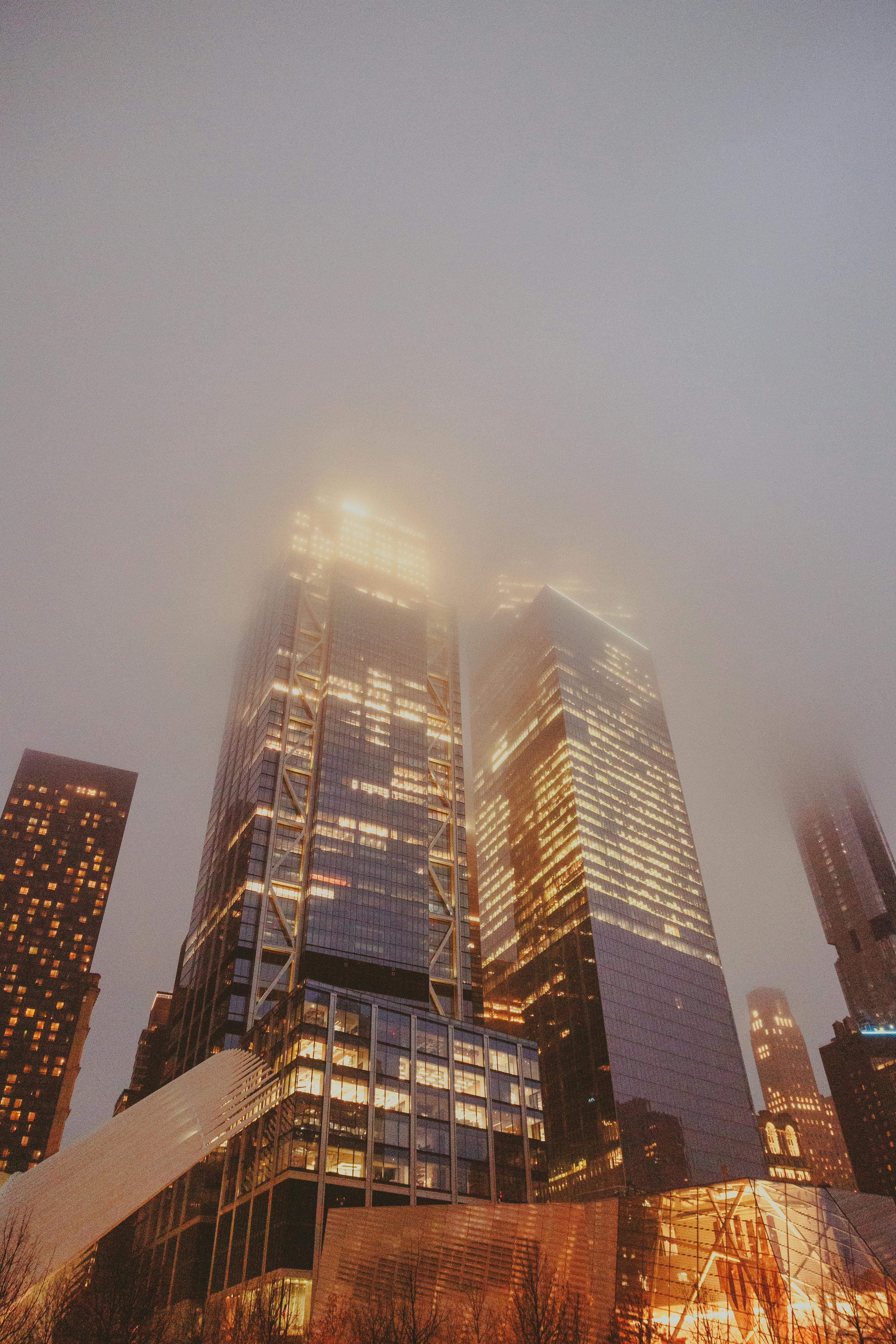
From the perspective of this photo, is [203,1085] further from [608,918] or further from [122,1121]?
[608,918]

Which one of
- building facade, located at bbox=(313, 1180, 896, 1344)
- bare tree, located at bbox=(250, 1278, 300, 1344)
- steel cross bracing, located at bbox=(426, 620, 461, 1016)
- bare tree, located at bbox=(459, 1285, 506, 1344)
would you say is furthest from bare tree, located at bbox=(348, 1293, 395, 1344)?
steel cross bracing, located at bbox=(426, 620, 461, 1016)

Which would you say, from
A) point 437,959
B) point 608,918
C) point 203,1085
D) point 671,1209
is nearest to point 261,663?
point 437,959

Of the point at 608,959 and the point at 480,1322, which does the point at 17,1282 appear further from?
the point at 608,959

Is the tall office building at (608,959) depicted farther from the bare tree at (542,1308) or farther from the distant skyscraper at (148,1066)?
the bare tree at (542,1308)

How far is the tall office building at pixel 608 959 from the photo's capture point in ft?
436

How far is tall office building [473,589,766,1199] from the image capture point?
13300 cm

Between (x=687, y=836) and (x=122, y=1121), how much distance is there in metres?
152

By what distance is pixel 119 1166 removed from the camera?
45344 millimetres

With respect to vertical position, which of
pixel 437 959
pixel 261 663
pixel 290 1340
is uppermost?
pixel 261 663

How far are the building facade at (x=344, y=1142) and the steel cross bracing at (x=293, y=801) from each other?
689 inches

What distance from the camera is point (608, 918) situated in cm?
15562

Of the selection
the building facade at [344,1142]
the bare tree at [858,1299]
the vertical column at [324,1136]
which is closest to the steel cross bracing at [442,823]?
the building facade at [344,1142]

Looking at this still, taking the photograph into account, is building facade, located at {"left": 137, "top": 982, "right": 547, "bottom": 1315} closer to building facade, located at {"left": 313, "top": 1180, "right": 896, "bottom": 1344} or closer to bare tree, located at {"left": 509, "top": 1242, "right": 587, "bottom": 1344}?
building facade, located at {"left": 313, "top": 1180, "right": 896, "bottom": 1344}

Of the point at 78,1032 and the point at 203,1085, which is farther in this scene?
the point at 78,1032
